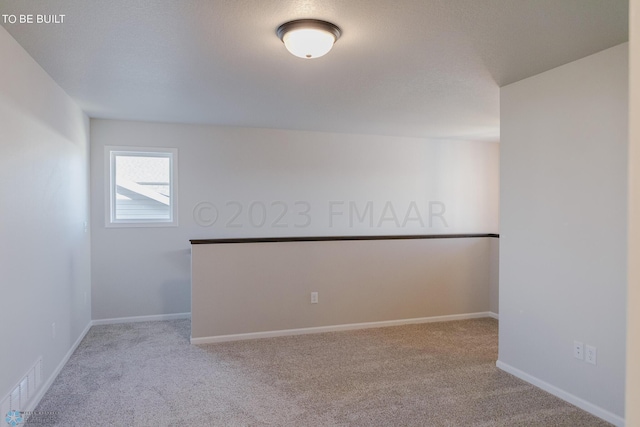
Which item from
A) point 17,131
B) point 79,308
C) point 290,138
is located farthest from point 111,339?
point 290,138

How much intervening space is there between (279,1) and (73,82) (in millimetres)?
2121

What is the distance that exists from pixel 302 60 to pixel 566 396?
9.34 ft

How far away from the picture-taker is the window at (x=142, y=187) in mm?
4652

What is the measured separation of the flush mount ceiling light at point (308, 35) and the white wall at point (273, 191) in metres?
2.88

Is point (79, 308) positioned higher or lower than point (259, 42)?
lower

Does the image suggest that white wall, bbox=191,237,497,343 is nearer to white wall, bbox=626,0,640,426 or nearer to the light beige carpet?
→ the light beige carpet

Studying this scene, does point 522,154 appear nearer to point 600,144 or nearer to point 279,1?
point 600,144

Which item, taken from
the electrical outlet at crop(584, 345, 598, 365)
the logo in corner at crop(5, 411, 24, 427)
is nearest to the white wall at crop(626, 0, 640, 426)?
the electrical outlet at crop(584, 345, 598, 365)

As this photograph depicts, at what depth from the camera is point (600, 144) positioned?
2.51 metres

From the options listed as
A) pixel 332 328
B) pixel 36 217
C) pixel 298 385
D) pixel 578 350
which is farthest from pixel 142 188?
pixel 578 350

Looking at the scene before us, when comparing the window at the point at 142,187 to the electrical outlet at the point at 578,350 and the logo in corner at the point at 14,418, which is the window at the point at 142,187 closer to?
the logo in corner at the point at 14,418

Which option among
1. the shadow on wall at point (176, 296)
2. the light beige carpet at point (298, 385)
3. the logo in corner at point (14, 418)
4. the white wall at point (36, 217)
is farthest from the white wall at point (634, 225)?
the shadow on wall at point (176, 296)

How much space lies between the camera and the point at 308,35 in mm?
2152

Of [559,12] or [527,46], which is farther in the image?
[527,46]
